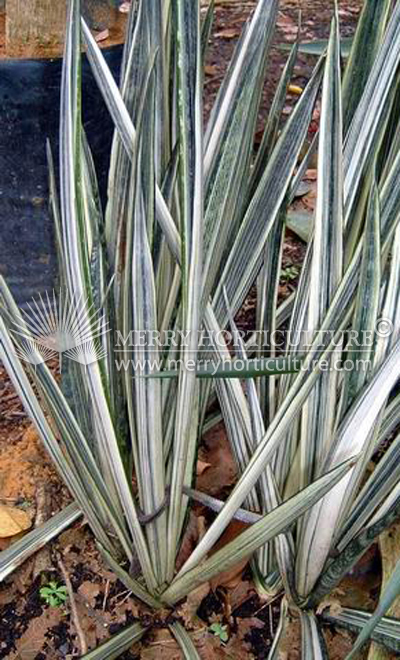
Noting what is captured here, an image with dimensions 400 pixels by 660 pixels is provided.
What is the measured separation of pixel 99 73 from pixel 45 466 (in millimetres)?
627

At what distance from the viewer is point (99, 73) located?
83 centimetres

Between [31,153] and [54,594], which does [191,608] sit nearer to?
[54,594]

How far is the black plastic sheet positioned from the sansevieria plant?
16.2 inches

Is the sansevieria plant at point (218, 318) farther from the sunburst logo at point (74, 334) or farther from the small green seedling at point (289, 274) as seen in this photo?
the small green seedling at point (289, 274)

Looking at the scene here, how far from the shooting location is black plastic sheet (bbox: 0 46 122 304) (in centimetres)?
131

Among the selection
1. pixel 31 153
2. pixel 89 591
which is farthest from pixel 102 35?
pixel 89 591

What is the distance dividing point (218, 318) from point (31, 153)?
0.64 metres

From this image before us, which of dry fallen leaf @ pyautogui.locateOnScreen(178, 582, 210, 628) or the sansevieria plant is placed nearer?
the sansevieria plant

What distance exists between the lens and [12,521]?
1042 millimetres

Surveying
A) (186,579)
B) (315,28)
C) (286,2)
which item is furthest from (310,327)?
(286,2)

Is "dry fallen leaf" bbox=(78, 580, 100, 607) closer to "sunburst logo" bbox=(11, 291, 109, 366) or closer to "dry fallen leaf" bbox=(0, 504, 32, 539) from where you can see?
"dry fallen leaf" bbox=(0, 504, 32, 539)

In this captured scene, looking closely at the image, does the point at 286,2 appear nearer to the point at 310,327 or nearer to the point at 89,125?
the point at 89,125

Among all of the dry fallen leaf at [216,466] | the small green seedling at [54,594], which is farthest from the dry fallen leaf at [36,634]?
the dry fallen leaf at [216,466]

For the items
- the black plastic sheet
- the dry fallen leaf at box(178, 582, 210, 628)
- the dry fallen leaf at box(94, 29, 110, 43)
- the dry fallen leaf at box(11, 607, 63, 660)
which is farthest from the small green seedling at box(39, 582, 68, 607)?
the dry fallen leaf at box(94, 29, 110, 43)
